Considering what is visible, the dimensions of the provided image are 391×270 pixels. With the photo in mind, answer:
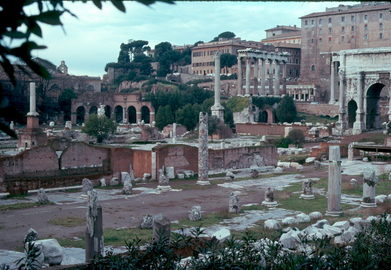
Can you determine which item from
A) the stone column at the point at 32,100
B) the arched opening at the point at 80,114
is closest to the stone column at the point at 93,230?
the stone column at the point at 32,100

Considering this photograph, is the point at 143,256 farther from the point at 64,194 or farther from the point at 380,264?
the point at 64,194

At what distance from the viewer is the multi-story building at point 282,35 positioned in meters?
75.4

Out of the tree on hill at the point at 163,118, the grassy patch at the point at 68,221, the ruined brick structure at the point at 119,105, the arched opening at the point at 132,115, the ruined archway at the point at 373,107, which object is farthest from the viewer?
the arched opening at the point at 132,115

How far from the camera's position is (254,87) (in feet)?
178

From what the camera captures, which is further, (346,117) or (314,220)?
(346,117)

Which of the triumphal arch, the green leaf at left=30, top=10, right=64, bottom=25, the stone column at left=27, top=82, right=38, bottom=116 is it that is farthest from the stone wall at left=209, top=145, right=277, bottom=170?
the green leaf at left=30, top=10, right=64, bottom=25

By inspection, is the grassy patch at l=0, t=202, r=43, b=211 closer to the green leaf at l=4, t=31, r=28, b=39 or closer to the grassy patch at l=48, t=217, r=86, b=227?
the grassy patch at l=48, t=217, r=86, b=227

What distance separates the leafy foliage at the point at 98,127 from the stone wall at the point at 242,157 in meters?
12.5

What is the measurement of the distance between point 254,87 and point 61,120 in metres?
19.1

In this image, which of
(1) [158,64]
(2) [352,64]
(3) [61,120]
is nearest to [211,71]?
(1) [158,64]

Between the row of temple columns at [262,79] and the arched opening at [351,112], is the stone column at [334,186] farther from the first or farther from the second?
the row of temple columns at [262,79]

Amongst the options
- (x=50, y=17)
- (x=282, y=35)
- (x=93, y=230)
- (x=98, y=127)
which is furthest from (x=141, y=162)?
(x=282, y=35)

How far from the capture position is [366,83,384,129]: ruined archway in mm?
36406

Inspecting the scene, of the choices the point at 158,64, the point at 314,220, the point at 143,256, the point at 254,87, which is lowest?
the point at 314,220
